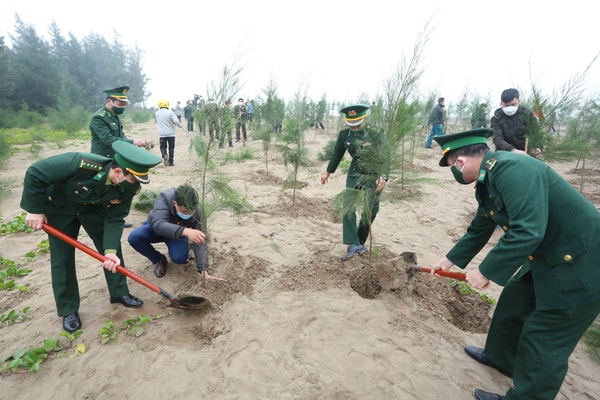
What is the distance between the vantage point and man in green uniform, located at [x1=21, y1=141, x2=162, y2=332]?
2391 mm

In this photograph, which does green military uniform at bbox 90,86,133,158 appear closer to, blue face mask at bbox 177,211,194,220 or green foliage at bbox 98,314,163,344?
blue face mask at bbox 177,211,194,220

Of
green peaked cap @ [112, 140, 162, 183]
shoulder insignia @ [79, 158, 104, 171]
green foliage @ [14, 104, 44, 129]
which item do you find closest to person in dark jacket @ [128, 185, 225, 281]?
green peaked cap @ [112, 140, 162, 183]

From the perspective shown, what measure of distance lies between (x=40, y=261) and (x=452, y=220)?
21.4 ft

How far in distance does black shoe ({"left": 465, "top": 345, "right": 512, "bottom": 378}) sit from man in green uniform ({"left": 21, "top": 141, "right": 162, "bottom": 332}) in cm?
301

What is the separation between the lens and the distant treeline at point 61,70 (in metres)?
25.1

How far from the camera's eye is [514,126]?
453 cm

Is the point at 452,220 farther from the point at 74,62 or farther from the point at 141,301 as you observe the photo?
the point at 74,62

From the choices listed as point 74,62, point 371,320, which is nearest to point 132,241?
point 371,320

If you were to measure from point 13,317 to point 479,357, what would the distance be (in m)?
4.11

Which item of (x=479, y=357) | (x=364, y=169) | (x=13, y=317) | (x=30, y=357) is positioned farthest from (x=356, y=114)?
(x=13, y=317)

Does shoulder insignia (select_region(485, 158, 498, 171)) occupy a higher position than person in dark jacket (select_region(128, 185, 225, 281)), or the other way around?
shoulder insignia (select_region(485, 158, 498, 171))

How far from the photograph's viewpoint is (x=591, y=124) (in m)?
8.46

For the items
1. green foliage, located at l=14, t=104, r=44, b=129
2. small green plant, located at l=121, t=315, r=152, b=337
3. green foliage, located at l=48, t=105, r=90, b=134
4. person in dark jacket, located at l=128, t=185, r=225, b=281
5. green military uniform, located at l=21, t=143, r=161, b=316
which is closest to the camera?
green military uniform, located at l=21, t=143, r=161, b=316

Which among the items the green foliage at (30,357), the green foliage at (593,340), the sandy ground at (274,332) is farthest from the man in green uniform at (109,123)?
the green foliage at (593,340)
